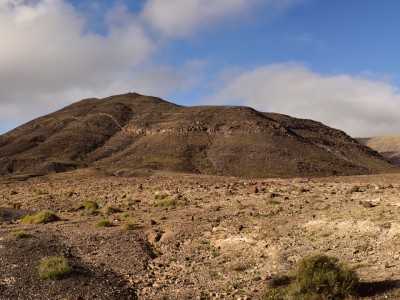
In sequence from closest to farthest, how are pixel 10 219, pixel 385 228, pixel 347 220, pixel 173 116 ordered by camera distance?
pixel 385 228
pixel 347 220
pixel 10 219
pixel 173 116

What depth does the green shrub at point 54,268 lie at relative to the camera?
13305 millimetres

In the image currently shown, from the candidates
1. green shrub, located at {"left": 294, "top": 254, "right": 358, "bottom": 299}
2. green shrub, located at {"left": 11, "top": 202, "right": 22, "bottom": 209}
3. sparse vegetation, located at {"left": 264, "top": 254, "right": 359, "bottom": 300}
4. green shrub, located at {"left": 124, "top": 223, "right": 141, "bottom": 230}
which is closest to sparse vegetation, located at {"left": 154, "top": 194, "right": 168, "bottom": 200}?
green shrub, located at {"left": 124, "top": 223, "right": 141, "bottom": 230}

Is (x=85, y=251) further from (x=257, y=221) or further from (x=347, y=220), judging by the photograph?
(x=347, y=220)

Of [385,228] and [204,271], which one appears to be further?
[385,228]

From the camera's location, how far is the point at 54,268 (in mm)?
13727

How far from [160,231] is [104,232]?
2710mm

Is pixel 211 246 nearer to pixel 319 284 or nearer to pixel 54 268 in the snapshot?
pixel 54 268

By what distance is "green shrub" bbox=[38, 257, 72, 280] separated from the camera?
1330cm

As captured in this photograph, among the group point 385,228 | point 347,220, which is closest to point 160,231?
point 347,220

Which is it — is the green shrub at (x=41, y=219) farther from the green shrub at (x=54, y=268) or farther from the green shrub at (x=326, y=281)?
the green shrub at (x=326, y=281)

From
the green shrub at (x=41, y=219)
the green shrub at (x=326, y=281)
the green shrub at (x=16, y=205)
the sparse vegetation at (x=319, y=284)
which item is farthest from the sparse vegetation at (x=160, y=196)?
the green shrub at (x=326, y=281)

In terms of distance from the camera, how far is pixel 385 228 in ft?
49.1

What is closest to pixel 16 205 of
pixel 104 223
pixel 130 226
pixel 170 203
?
pixel 170 203

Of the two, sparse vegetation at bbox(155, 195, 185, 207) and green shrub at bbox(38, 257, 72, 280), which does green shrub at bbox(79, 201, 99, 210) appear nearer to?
sparse vegetation at bbox(155, 195, 185, 207)
